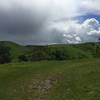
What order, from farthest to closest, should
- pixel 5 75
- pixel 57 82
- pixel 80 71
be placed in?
pixel 5 75 < pixel 80 71 < pixel 57 82

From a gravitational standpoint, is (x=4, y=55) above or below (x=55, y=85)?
below

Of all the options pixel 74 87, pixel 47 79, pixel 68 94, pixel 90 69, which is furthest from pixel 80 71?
pixel 68 94

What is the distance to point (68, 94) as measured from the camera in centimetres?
3625

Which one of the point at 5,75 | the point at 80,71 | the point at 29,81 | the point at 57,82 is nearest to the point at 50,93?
the point at 57,82

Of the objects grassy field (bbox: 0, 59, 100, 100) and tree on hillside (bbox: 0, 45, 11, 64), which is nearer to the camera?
grassy field (bbox: 0, 59, 100, 100)

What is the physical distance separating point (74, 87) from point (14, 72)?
744 inches

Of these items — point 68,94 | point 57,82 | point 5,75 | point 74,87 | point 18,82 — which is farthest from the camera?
point 5,75

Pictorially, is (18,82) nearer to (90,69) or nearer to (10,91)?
(10,91)

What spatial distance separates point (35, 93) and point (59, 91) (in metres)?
3.14

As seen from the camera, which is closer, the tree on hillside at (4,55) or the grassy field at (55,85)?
the grassy field at (55,85)

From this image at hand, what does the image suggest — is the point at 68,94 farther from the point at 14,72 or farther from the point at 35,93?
the point at 14,72

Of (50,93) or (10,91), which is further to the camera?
(10,91)

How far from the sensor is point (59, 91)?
125 feet

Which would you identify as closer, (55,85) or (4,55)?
(55,85)
